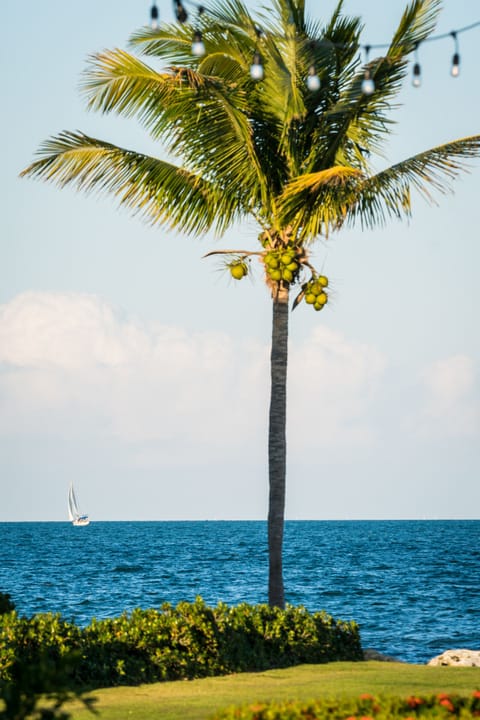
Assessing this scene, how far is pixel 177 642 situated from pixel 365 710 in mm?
4563

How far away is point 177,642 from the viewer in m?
12.2

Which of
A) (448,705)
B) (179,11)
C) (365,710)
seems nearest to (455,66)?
(179,11)

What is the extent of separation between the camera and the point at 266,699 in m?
10.4

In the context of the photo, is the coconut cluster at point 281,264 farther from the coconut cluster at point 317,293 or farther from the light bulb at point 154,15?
the light bulb at point 154,15

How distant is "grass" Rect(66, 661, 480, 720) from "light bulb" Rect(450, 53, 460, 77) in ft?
22.3

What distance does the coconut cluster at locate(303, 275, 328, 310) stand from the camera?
48.9 feet

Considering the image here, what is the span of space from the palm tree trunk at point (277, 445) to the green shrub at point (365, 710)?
590 centimetres

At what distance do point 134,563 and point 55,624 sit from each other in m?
57.7

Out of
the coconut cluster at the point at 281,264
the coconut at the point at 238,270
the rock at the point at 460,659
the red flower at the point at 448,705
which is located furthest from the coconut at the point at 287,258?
the red flower at the point at 448,705

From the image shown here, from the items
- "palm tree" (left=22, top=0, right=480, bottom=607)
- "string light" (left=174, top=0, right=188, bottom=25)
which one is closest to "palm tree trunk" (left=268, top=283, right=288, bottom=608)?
"palm tree" (left=22, top=0, right=480, bottom=607)

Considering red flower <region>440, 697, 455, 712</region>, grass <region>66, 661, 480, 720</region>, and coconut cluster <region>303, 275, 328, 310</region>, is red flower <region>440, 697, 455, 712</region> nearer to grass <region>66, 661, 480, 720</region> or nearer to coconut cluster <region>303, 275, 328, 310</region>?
grass <region>66, 661, 480, 720</region>

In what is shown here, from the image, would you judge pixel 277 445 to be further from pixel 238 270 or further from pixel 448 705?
pixel 448 705

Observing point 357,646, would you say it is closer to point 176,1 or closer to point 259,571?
point 176,1

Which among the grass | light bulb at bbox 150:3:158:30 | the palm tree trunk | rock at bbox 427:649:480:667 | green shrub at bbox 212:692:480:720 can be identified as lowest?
rock at bbox 427:649:480:667
